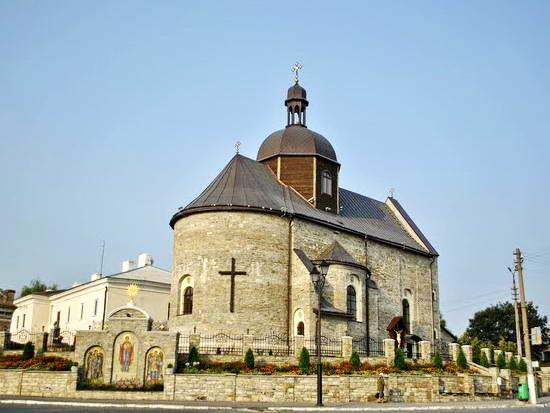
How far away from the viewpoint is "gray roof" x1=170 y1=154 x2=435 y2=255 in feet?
113

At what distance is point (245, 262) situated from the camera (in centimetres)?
3316

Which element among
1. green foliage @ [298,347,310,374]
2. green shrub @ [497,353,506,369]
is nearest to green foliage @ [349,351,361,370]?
green foliage @ [298,347,310,374]

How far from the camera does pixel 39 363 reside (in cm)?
2739

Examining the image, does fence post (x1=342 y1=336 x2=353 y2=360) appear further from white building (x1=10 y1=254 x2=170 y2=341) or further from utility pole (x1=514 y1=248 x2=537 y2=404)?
white building (x1=10 y1=254 x2=170 y2=341)

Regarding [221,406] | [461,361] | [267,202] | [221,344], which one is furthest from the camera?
[267,202]

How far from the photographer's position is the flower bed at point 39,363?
1049 inches

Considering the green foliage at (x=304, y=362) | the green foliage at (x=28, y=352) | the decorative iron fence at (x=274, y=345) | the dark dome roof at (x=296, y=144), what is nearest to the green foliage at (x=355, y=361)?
the green foliage at (x=304, y=362)

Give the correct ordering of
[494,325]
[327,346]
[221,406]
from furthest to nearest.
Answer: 1. [494,325]
2. [327,346]
3. [221,406]

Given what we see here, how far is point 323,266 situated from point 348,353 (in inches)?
275

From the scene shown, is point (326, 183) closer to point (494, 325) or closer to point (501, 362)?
point (501, 362)

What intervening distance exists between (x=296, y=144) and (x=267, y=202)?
6.26 meters

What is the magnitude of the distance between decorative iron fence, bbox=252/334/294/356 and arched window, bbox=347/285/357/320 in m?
4.37

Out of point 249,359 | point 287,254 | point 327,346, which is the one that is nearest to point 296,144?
point 287,254

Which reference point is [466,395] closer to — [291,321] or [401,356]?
[401,356]
